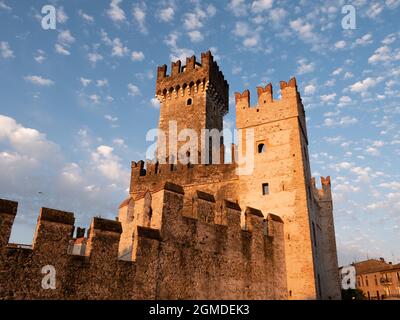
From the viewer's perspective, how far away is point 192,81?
2641 cm

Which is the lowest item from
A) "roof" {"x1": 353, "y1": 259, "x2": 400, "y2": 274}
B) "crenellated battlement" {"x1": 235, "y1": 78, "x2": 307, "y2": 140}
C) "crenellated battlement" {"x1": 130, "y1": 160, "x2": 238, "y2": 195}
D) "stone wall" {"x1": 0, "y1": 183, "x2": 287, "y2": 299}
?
"stone wall" {"x1": 0, "y1": 183, "x2": 287, "y2": 299}

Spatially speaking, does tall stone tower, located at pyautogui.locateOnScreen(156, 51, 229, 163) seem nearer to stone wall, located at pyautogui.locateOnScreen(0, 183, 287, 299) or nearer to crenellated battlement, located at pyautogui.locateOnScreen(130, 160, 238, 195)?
crenellated battlement, located at pyautogui.locateOnScreen(130, 160, 238, 195)

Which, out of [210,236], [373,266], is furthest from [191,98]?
[373,266]

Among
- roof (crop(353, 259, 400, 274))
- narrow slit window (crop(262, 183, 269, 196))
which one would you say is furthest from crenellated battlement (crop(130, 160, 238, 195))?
roof (crop(353, 259, 400, 274))

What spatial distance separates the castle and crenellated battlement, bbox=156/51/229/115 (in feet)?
Answer: 29.1

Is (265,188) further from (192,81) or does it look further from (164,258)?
(192,81)

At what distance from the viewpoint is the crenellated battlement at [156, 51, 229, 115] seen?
26212mm

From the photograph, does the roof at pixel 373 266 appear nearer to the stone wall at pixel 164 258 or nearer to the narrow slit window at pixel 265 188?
the narrow slit window at pixel 265 188

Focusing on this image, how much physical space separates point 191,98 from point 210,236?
16789 mm

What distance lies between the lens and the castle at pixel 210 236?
785 centimetres

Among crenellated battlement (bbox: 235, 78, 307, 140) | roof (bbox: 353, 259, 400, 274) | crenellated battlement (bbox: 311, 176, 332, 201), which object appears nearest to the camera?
crenellated battlement (bbox: 235, 78, 307, 140)

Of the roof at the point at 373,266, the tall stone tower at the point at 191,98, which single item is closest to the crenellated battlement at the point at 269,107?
the tall stone tower at the point at 191,98
